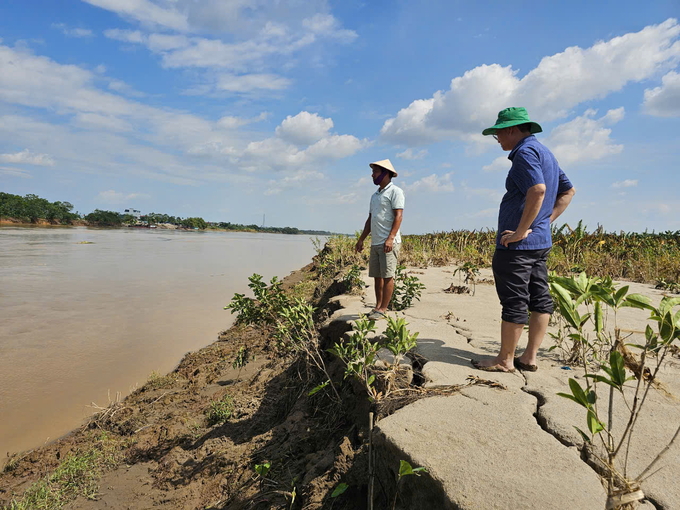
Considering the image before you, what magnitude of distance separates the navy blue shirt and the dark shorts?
65mm

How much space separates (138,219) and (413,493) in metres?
102

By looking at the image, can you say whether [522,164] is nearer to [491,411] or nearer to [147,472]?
[491,411]

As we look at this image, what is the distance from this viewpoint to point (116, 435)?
3.19m

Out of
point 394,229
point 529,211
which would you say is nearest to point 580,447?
point 529,211

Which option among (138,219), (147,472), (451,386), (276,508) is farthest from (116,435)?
(138,219)

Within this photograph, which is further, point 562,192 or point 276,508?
point 562,192

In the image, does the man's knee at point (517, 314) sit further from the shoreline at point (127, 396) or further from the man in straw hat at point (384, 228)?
the shoreline at point (127, 396)

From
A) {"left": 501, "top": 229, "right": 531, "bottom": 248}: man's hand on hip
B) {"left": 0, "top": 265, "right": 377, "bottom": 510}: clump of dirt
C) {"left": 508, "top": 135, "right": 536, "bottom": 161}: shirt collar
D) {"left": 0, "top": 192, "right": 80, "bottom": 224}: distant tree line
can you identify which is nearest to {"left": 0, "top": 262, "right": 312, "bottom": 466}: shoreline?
{"left": 0, "top": 265, "right": 377, "bottom": 510}: clump of dirt

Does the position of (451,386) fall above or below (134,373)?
above

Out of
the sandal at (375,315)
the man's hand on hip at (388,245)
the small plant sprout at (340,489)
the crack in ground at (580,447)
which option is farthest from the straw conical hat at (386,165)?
the small plant sprout at (340,489)

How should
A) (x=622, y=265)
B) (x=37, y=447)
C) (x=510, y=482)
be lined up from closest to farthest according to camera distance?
(x=510, y=482) → (x=37, y=447) → (x=622, y=265)

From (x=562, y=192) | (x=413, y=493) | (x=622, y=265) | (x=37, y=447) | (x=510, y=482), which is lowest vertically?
(x=37, y=447)

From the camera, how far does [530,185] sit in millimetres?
2301

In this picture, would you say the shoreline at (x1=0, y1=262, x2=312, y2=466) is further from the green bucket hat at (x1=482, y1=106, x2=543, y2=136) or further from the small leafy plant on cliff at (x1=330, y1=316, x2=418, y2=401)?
the green bucket hat at (x1=482, y1=106, x2=543, y2=136)
